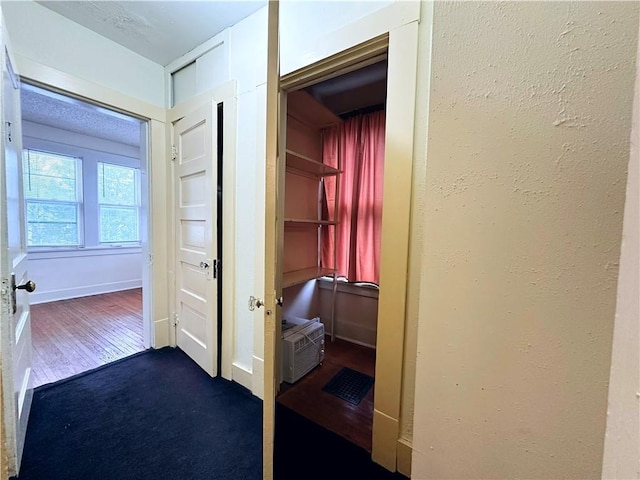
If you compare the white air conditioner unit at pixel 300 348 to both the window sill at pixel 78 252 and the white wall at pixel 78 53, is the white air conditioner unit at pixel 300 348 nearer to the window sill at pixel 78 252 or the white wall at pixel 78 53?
the white wall at pixel 78 53

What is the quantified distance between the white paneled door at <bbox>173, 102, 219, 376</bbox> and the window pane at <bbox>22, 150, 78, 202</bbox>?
3.24m

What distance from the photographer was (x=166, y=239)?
7.91ft

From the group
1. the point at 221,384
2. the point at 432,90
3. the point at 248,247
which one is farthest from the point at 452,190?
the point at 221,384

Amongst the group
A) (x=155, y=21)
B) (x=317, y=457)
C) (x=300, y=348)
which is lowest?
(x=317, y=457)

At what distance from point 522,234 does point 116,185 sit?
232 inches

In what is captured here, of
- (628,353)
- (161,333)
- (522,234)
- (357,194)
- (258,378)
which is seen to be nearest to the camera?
(628,353)

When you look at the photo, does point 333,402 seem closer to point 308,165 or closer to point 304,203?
point 304,203

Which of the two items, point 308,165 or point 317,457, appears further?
point 308,165

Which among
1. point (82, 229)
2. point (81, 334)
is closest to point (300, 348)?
point (81, 334)

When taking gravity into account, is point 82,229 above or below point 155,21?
below

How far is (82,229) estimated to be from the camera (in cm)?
432

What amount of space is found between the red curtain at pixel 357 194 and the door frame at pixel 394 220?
4.01 ft

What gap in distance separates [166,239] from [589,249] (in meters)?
2.71

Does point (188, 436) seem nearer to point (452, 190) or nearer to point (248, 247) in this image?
point (248, 247)
